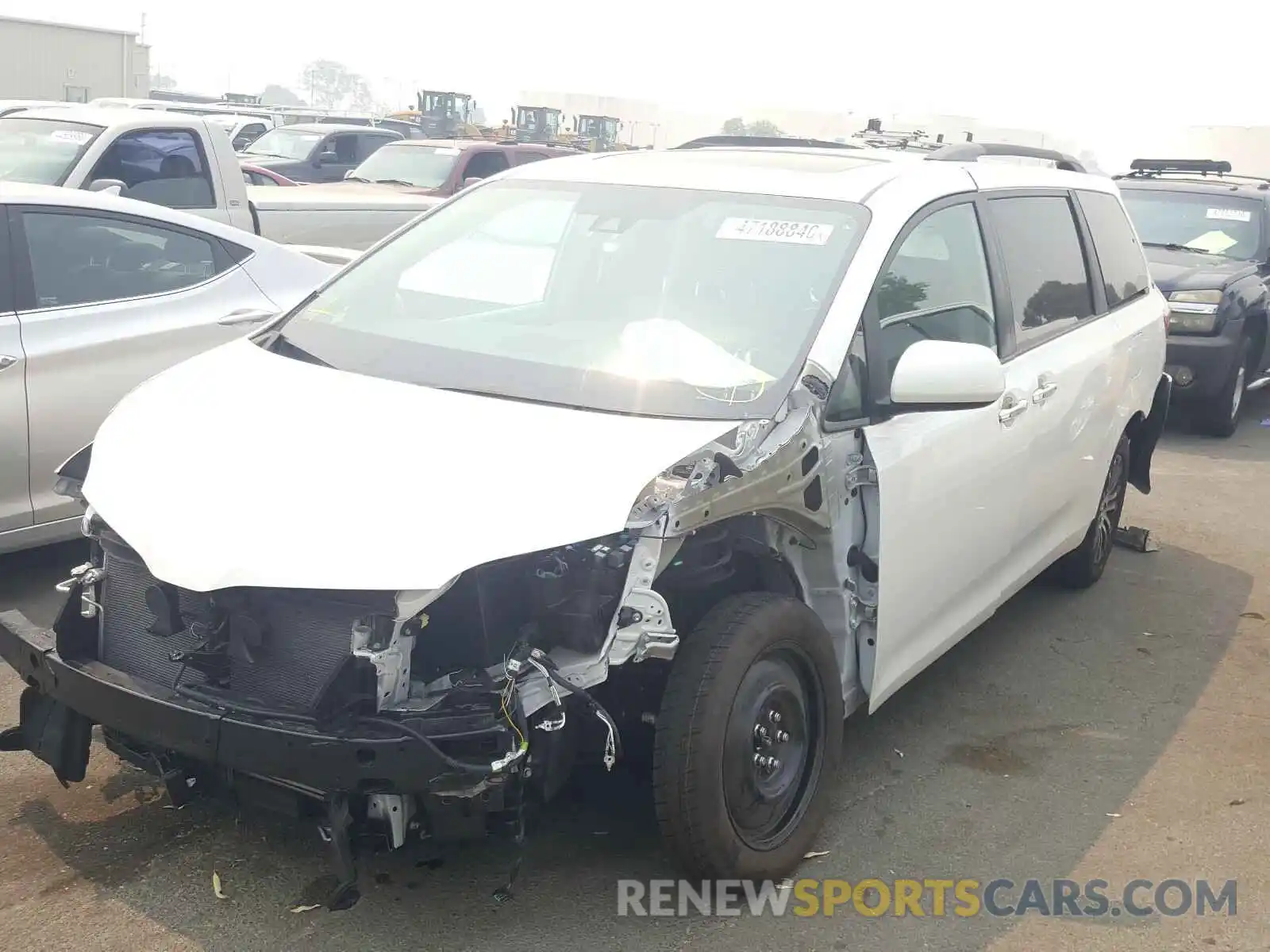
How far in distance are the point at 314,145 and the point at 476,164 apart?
171 inches

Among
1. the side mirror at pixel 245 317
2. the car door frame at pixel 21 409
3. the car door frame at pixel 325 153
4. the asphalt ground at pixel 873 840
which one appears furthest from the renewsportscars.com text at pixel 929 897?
the car door frame at pixel 325 153

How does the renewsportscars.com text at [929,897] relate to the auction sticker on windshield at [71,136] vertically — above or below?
below

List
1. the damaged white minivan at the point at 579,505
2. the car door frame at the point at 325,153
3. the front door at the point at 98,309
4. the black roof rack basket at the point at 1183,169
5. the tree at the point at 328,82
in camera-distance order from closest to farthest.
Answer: the damaged white minivan at the point at 579,505
the front door at the point at 98,309
the black roof rack basket at the point at 1183,169
the car door frame at the point at 325,153
the tree at the point at 328,82

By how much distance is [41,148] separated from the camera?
880 cm

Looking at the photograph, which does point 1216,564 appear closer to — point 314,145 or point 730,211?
point 730,211

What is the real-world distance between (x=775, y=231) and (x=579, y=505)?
1388mm

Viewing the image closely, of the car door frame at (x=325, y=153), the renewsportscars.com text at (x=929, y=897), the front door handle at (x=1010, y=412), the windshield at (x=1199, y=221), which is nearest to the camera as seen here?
the renewsportscars.com text at (x=929, y=897)

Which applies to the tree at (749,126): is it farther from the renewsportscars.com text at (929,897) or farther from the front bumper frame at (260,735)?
the front bumper frame at (260,735)

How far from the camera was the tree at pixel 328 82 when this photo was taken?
141m

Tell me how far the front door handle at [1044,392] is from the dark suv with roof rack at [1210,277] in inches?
201

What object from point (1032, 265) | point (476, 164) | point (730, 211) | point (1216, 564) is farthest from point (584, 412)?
point (476, 164)

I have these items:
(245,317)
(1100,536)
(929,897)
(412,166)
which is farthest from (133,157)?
(929,897)

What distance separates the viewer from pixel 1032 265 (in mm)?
4781

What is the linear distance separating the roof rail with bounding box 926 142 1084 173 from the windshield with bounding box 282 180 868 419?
1112 millimetres
